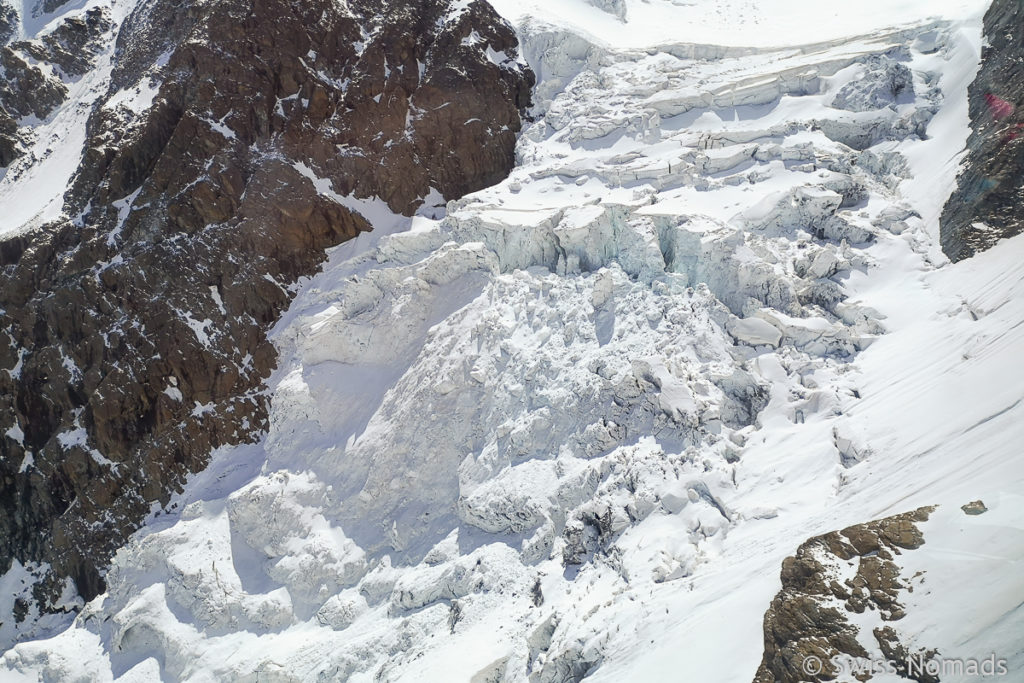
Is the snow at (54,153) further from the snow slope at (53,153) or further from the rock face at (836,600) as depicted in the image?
the rock face at (836,600)

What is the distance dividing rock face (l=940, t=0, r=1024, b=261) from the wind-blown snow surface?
786 mm

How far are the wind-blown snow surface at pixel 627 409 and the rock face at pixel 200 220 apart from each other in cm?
218

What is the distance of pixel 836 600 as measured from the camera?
1277 centimetres

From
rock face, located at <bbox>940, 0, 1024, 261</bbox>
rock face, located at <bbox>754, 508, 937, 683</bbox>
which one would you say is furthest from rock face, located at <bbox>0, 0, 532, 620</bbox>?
rock face, located at <bbox>754, 508, 937, 683</bbox>

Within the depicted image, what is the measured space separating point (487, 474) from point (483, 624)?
4.53m

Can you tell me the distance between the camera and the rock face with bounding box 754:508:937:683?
1204 cm

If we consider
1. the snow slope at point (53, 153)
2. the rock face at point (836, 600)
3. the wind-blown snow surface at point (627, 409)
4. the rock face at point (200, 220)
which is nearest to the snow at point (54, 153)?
the snow slope at point (53, 153)

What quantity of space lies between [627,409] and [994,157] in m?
13.3

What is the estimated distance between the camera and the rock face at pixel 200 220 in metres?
27.6

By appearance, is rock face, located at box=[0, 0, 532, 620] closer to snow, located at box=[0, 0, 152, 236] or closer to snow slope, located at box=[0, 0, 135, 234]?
snow, located at box=[0, 0, 152, 236]

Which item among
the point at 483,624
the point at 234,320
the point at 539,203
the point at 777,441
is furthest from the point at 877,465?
the point at 234,320

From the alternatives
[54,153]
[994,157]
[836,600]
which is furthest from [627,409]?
[54,153]

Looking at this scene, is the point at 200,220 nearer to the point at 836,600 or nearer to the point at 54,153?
the point at 54,153

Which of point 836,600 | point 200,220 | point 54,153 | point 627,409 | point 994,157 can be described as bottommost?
point 836,600
